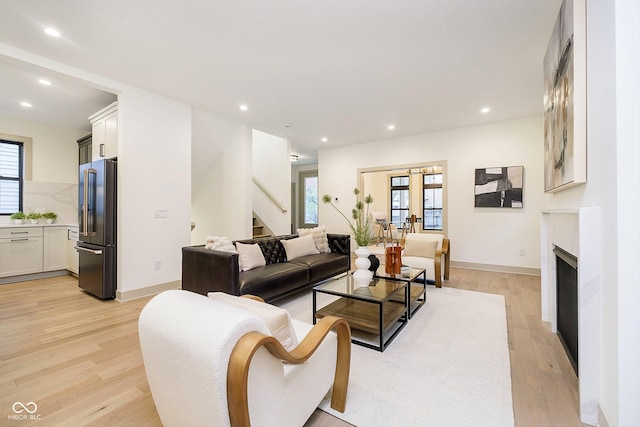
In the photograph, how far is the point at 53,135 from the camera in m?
4.95

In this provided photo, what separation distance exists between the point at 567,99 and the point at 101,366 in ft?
12.8

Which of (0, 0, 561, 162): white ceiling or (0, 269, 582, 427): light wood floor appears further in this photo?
(0, 0, 561, 162): white ceiling

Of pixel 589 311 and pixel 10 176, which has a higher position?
pixel 10 176

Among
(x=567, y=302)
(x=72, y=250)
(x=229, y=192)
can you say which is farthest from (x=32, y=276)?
(x=567, y=302)

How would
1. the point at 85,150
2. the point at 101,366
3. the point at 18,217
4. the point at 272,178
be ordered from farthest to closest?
the point at 272,178 → the point at 85,150 → the point at 18,217 → the point at 101,366

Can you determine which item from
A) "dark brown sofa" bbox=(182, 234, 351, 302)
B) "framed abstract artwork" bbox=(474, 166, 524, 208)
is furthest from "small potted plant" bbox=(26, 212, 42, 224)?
"framed abstract artwork" bbox=(474, 166, 524, 208)

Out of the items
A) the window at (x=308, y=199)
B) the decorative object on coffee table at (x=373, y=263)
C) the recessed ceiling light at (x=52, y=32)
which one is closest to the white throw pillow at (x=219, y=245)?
the decorative object on coffee table at (x=373, y=263)

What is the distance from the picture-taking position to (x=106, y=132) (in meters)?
3.77

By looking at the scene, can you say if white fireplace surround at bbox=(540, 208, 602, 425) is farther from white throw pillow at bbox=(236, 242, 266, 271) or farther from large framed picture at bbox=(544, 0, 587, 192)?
white throw pillow at bbox=(236, 242, 266, 271)

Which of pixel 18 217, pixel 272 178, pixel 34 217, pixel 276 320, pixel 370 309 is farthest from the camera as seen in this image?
pixel 272 178

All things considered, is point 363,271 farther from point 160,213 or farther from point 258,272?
point 160,213

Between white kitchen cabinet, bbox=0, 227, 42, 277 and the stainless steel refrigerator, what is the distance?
1593 mm

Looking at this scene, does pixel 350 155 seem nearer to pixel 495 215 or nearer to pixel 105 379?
pixel 495 215

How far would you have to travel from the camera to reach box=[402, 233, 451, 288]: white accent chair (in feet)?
12.7
